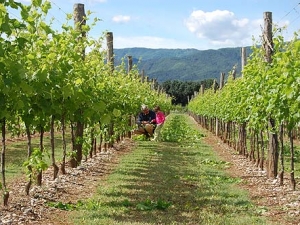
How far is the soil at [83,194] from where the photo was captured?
689 cm

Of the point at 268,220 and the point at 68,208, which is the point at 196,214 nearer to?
the point at 268,220

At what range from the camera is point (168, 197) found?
8.48 metres

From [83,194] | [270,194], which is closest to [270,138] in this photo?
[270,194]

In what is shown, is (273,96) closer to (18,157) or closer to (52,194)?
(52,194)

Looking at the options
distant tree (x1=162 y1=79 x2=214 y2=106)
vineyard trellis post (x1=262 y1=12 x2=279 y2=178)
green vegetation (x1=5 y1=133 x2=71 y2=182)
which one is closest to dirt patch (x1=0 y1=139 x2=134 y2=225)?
green vegetation (x1=5 y1=133 x2=71 y2=182)

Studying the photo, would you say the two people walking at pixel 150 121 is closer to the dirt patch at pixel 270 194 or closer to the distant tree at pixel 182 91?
the dirt patch at pixel 270 194

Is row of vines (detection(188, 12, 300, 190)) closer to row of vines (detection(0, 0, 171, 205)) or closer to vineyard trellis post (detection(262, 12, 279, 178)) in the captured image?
vineyard trellis post (detection(262, 12, 279, 178))

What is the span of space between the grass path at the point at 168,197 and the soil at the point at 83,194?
25 cm

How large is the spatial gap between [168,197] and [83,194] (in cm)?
159

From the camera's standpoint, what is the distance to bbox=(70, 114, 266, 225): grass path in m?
6.92

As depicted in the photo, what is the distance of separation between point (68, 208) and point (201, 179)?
157 inches

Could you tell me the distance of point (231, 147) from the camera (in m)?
18.5

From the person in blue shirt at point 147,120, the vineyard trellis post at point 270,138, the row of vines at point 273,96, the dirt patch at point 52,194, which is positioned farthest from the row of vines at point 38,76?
the person in blue shirt at point 147,120

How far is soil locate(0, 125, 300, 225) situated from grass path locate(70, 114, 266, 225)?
25cm
